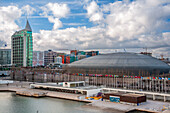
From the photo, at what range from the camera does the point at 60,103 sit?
53000 millimetres

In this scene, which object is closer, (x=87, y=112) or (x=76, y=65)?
(x=87, y=112)

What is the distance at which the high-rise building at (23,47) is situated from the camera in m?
148

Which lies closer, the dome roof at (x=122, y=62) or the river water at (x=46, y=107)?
the river water at (x=46, y=107)

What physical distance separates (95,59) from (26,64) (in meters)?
73.6

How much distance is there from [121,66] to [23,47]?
3479 inches

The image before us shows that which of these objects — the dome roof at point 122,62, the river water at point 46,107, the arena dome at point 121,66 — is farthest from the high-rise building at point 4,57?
the river water at point 46,107

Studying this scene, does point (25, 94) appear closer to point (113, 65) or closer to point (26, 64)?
point (113, 65)

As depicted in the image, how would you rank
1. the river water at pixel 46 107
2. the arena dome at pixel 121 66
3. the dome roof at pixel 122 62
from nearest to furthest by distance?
the river water at pixel 46 107 → the arena dome at pixel 121 66 → the dome roof at pixel 122 62

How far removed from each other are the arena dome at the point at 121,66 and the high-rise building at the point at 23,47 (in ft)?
217

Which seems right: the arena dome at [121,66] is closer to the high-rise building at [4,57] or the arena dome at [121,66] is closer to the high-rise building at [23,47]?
the high-rise building at [23,47]

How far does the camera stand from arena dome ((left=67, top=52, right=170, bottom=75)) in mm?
74812

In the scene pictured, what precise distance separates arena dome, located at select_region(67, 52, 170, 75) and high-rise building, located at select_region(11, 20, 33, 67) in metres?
66.1

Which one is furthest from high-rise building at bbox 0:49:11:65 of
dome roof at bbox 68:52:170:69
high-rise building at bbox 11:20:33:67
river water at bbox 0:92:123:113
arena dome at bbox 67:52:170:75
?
river water at bbox 0:92:123:113

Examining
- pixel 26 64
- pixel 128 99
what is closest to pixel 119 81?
pixel 128 99
